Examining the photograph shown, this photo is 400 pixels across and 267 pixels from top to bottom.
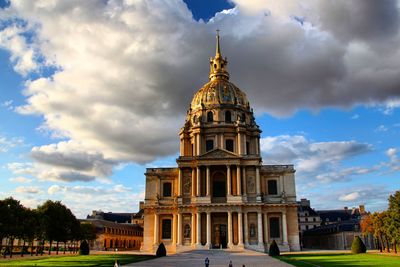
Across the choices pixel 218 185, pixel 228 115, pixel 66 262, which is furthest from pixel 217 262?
pixel 228 115

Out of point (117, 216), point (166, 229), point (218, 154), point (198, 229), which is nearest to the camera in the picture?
point (198, 229)

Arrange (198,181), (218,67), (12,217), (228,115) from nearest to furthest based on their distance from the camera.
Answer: (12,217)
(198,181)
(228,115)
(218,67)

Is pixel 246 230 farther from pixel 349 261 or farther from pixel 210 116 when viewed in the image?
pixel 349 261

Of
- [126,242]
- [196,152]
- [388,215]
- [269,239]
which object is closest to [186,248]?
[269,239]

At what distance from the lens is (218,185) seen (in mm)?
68188

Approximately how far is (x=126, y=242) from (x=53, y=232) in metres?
45.6

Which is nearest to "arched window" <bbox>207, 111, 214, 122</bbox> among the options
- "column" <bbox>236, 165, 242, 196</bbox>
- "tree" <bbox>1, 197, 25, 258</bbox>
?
"column" <bbox>236, 165, 242, 196</bbox>

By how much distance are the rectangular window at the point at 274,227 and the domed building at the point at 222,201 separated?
15mm

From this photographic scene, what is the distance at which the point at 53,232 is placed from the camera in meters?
60.4

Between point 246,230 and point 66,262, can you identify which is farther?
point 246,230

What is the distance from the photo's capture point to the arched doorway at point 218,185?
221 ft

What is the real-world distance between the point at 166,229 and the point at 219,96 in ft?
86.7

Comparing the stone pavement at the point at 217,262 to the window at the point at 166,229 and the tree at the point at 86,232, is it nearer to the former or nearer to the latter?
the window at the point at 166,229

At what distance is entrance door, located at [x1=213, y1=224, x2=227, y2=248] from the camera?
65250 millimetres
